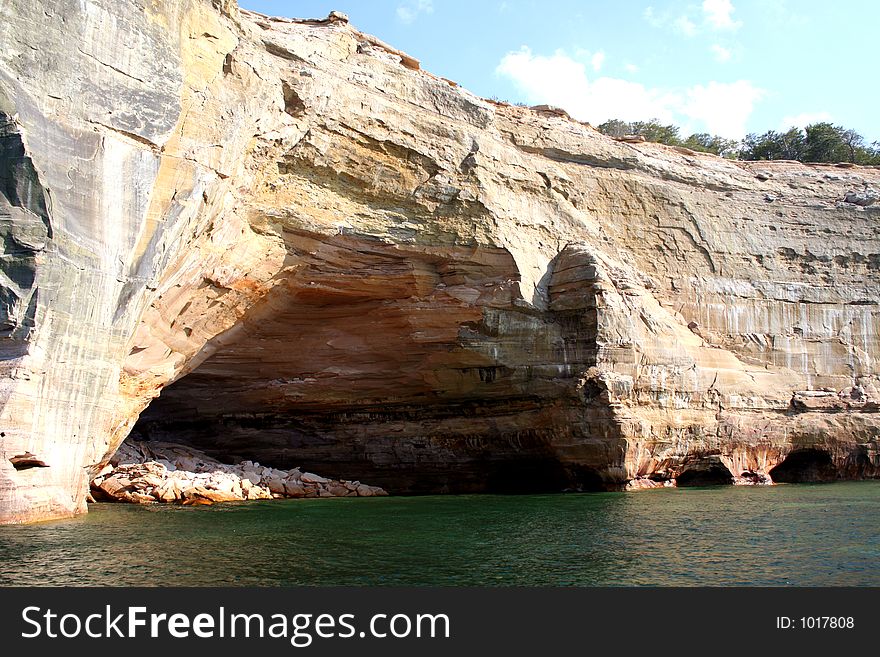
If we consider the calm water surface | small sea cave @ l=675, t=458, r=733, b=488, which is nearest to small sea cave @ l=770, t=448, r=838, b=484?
small sea cave @ l=675, t=458, r=733, b=488

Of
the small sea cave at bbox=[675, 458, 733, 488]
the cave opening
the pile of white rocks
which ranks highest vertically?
the cave opening

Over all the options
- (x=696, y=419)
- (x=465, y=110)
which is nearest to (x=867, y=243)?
(x=696, y=419)

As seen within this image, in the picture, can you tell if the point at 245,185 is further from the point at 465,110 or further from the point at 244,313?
the point at 465,110

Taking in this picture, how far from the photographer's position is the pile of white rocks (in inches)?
580

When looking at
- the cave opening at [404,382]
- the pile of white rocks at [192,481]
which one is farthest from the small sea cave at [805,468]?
the pile of white rocks at [192,481]

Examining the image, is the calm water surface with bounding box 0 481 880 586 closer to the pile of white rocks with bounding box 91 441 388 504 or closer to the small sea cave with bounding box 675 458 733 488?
the pile of white rocks with bounding box 91 441 388 504

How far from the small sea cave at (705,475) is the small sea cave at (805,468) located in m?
1.89

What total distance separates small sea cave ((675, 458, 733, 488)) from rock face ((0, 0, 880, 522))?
0.06 meters

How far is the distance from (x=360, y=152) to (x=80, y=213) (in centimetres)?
653

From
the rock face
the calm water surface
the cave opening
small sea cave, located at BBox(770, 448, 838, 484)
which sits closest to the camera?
the calm water surface

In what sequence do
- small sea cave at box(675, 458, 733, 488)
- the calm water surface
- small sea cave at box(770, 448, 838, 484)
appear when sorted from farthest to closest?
small sea cave at box(770, 448, 838, 484), small sea cave at box(675, 458, 733, 488), the calm water surface

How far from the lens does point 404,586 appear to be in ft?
20.3

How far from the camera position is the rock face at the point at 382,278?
33.2 ft

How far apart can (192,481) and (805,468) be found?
15.5m
